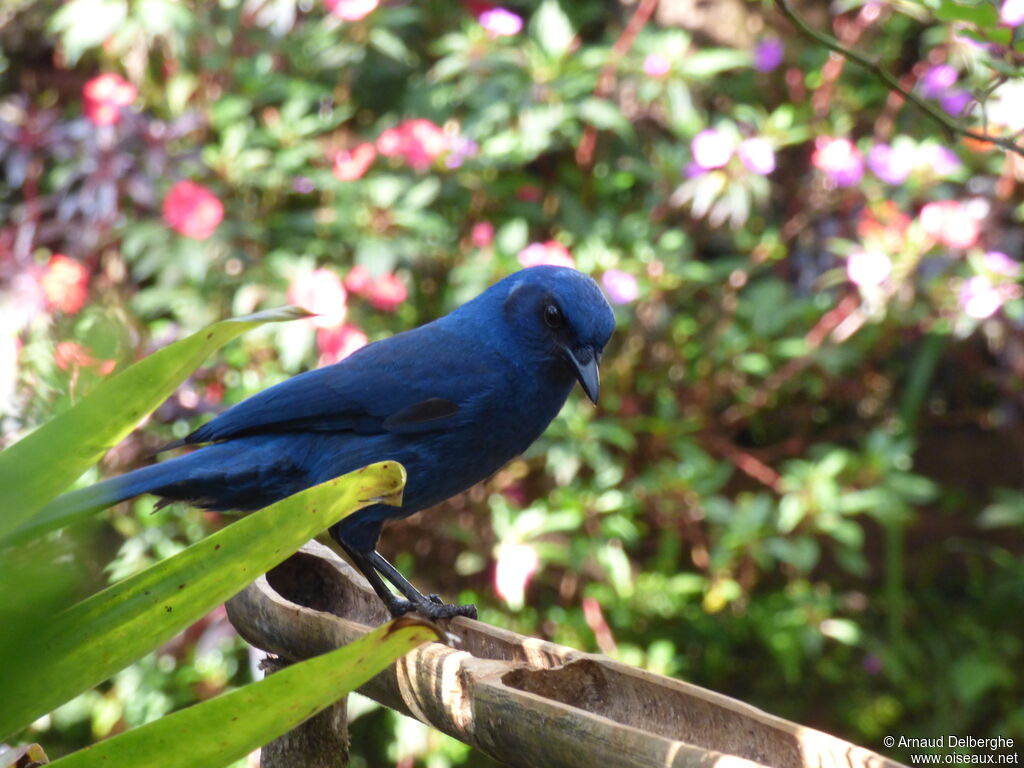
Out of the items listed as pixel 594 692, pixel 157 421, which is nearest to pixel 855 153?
pixel 157 421

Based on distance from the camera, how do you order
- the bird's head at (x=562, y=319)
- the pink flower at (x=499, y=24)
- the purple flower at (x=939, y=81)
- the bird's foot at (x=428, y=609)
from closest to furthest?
the bird's foot at (x=428, y=609)
the bird's head at (x=562, y=319)
the pink flower at (x=499, y=24)
the purple flower at (x=939, y=81)

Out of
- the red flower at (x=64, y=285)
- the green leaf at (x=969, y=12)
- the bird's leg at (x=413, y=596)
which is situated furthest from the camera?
the red flower at (x=64, y=285)

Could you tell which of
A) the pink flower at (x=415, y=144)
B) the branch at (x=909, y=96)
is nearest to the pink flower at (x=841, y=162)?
the pink flower at (x=415, y=144)

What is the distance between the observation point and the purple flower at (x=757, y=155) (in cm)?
372

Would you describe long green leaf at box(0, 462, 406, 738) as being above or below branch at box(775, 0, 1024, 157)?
above

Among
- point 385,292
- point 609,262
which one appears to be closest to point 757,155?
point 609,262

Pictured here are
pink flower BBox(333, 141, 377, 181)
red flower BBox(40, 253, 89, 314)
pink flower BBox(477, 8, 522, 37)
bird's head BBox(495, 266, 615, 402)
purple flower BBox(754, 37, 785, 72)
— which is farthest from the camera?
purple flower BBox(754, 37, 785, 72)

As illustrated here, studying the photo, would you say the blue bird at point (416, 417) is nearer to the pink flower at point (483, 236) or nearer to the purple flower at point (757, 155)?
the pink flower at point (483, 236)

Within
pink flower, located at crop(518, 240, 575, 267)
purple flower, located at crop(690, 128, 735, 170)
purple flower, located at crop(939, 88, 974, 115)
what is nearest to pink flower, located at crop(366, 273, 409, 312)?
pink flower, located at crop(518, 240, 575, 267)

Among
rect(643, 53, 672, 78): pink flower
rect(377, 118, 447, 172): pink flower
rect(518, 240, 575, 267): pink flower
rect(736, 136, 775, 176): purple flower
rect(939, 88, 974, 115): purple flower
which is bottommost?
rect(939, 88, 974, 115): purple flower

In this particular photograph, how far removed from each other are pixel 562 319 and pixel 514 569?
1282 mm

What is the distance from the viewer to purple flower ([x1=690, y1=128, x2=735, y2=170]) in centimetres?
374

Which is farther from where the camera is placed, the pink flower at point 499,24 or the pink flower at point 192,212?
the pink flower at point 499,24

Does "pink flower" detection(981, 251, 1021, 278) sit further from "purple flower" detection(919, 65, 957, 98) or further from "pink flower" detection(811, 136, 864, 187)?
"purple flower" detection(919, 65, 957, 98)
